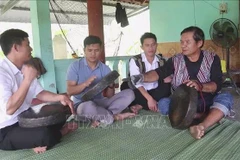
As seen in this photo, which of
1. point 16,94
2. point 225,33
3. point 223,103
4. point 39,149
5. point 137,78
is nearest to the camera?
point 16,94

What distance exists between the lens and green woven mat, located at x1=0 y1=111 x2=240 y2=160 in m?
1.87

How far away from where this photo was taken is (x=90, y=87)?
264 cm

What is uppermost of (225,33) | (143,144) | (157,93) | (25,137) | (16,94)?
(225,33)

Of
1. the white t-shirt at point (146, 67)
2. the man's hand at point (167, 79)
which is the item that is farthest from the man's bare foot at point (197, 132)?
the white t-shirt at point (146, 67)

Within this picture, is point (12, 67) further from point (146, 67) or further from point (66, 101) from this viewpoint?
point (146, 67)

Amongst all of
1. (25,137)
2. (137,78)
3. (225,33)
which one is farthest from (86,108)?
(225,33)

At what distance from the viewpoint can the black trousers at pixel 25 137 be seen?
1905 mm

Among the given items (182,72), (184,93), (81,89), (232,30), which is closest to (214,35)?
(232,30)

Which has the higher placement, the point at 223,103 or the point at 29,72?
the point at 29,72

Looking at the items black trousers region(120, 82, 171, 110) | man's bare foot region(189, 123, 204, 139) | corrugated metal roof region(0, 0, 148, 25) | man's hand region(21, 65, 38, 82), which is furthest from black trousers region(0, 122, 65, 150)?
corrugated metal roof region(0, 0, 148, 25)

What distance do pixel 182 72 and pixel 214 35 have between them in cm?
273

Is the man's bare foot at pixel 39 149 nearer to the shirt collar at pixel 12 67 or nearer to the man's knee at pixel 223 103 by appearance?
the shirt collar at pixel 12 67

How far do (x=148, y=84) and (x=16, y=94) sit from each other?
1.91 meters

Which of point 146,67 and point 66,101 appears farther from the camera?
point 146,67
